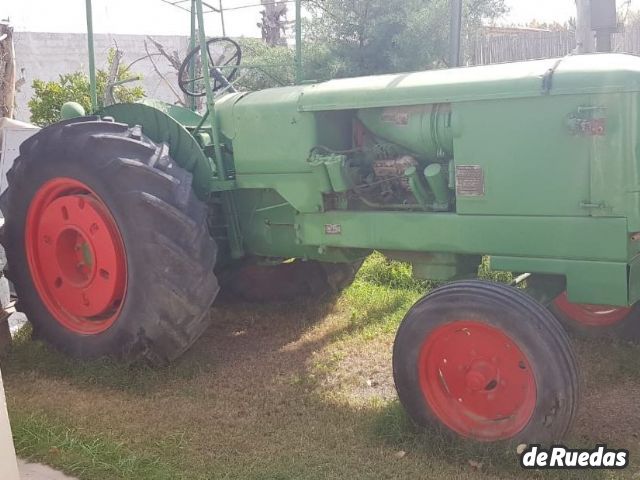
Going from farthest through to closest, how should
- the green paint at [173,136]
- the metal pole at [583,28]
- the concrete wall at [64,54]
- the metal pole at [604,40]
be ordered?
the concrete wall at [64,54] → the metal pole at [583,28] → the metal pole at [604,40] → the green paint at [173,136]

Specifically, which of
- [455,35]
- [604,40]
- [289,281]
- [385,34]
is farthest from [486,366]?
[385,34]

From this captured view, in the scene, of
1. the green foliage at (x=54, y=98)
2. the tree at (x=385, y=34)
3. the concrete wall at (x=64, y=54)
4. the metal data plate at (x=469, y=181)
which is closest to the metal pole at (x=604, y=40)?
the metal data plate at (x=469, y=181)

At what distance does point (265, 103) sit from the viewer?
14.0 ft

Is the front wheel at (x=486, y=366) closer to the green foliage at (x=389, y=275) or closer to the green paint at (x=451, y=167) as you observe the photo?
the green paint at (x=451, y=167)

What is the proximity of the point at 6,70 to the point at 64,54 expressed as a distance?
7.63 metres

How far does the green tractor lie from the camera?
319 centimetres

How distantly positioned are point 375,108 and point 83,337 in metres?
2.30

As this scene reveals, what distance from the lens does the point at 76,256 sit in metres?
4.63

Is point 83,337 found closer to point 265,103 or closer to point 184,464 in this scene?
point 184,464

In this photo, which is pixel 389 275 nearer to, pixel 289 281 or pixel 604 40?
pixel 289 281

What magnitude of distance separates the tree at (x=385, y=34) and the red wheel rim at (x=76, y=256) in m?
7.97

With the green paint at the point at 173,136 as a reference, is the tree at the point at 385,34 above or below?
above

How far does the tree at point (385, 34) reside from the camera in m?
11.7

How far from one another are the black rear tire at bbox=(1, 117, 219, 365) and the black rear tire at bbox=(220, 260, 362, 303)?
1.34 m
